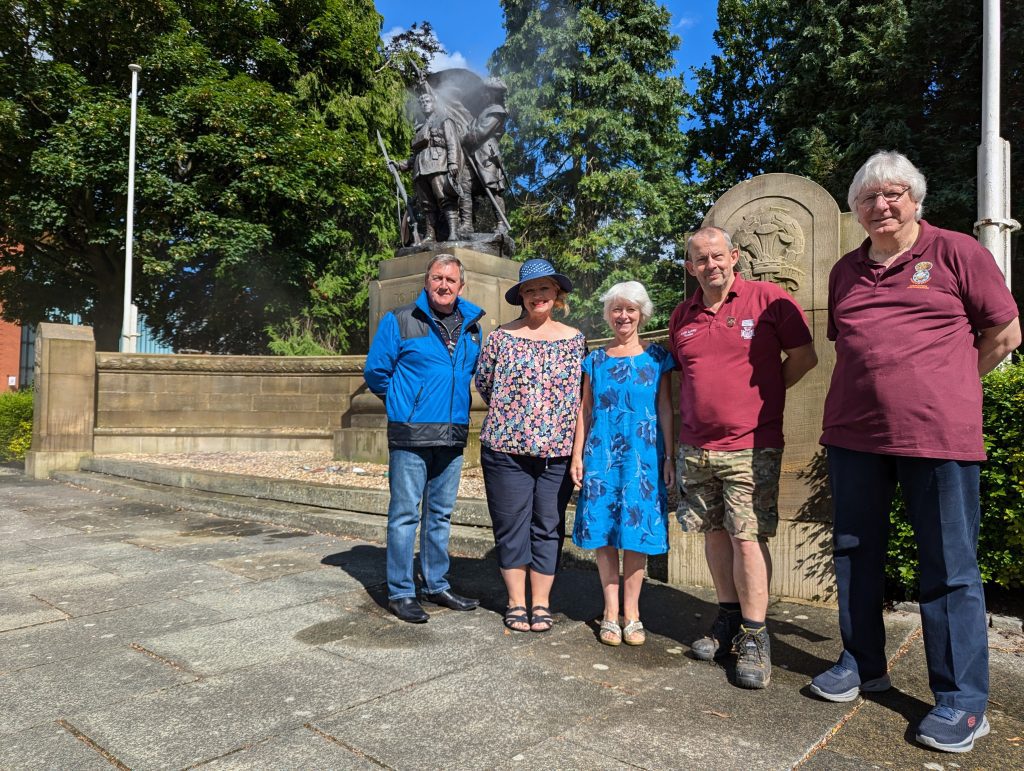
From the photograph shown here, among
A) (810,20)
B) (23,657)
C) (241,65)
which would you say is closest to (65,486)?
(23,657)

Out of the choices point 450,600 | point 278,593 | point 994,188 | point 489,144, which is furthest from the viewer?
point 489,144

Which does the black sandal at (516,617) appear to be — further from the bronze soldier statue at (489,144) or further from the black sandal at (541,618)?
the bronze soldier statue at (489,144)

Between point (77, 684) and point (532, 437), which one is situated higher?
point (532, 437)

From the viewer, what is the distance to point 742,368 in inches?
125

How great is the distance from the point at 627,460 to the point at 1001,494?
176cm

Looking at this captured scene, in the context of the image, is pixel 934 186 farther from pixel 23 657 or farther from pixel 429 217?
pixel 23 657

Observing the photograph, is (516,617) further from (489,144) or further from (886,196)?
(489,144)

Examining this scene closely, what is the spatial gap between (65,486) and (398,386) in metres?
8.20

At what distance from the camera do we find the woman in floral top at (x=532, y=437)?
369 centimetres

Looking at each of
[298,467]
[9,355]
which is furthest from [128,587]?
[9,355]

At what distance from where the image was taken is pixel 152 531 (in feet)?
21.6

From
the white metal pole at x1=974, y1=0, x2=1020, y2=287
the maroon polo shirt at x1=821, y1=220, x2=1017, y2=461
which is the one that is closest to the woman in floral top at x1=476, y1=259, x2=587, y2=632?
the maroon polo shirt at x1=821, y1=220, x2=1017, y2=461

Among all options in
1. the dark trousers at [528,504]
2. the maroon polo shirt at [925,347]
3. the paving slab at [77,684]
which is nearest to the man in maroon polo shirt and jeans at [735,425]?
the maroon polo shirt at [925,347]

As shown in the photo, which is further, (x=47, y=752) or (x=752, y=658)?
(x=752, y=658)
